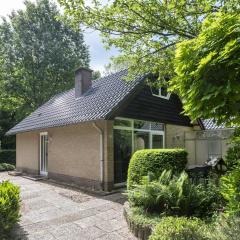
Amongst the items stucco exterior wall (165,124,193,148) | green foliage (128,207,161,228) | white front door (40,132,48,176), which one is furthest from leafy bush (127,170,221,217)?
white front door (40,132,48,176)

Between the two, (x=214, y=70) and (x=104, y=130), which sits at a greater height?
(x=214, y=70)

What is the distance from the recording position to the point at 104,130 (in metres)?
11.4

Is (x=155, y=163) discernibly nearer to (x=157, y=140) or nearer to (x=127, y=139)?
(x=127, y=139)

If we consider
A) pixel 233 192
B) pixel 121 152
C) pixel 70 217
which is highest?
pixel 233 192

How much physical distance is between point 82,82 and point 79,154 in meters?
5.31

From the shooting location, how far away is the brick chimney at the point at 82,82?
54.1 feet

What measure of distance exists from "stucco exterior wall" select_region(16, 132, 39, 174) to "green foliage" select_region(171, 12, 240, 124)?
14.8 m

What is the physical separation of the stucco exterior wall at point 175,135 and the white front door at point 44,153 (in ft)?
22.3

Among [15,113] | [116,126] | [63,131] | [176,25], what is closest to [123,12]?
[176,25]

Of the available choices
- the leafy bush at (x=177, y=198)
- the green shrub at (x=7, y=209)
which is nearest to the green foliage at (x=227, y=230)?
the leafy bush at (x=177, y=198)

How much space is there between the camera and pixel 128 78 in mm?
10438

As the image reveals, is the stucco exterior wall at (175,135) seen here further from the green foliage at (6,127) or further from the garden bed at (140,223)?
the green foliage at (6,127)

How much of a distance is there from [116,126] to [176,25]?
521 cm

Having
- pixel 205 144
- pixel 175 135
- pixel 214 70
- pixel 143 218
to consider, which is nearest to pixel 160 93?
pixel 175 135
